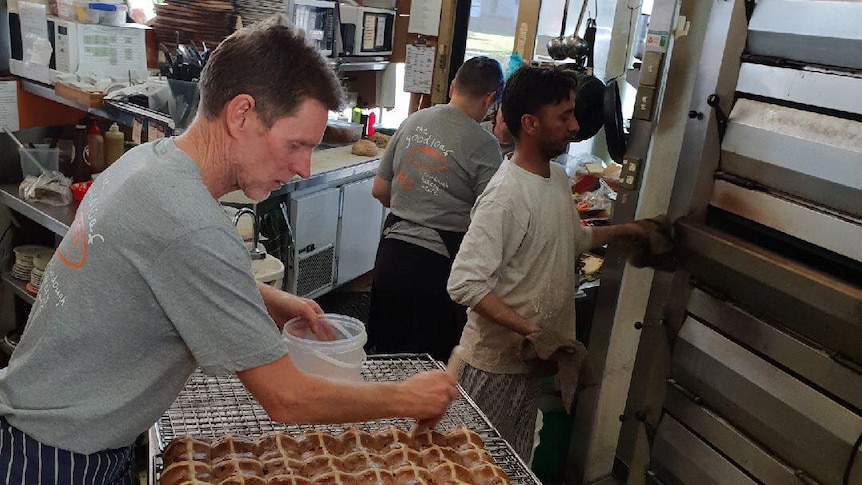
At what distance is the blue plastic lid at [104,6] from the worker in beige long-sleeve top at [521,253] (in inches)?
90.6

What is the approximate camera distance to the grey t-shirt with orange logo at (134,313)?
1216 mm

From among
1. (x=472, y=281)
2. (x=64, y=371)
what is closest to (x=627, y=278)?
(x=472, y=281)

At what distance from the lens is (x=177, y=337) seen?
132 centimetres

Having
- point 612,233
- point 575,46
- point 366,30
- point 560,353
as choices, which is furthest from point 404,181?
point 366,30

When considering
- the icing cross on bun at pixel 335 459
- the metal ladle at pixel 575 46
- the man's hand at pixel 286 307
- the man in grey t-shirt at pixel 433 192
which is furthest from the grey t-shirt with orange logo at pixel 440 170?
the icing cross on bun at pixel 335 459

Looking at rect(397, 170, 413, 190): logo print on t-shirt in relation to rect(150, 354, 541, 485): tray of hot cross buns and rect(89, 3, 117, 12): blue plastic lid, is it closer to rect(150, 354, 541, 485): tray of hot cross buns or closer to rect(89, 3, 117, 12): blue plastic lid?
rect(150, 354, 541, 485): tray of hot cross buns

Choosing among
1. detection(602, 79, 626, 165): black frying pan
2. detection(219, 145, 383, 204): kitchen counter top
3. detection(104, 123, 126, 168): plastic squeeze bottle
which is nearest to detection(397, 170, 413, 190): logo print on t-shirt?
detection(219, 145, 383, 204): kitchen counter top

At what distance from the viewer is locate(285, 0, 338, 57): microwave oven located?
4.36 meters

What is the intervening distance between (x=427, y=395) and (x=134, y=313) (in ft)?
2.01

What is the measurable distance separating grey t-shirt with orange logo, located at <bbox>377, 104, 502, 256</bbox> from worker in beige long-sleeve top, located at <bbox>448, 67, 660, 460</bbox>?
65 centimetres

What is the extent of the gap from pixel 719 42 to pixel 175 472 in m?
1.76

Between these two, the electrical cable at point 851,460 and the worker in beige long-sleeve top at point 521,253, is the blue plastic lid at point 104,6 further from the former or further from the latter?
the electrical cable at point 851,460

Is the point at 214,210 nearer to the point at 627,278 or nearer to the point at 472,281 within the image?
the point at 472,281

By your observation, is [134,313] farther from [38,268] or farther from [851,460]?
[38,268]
